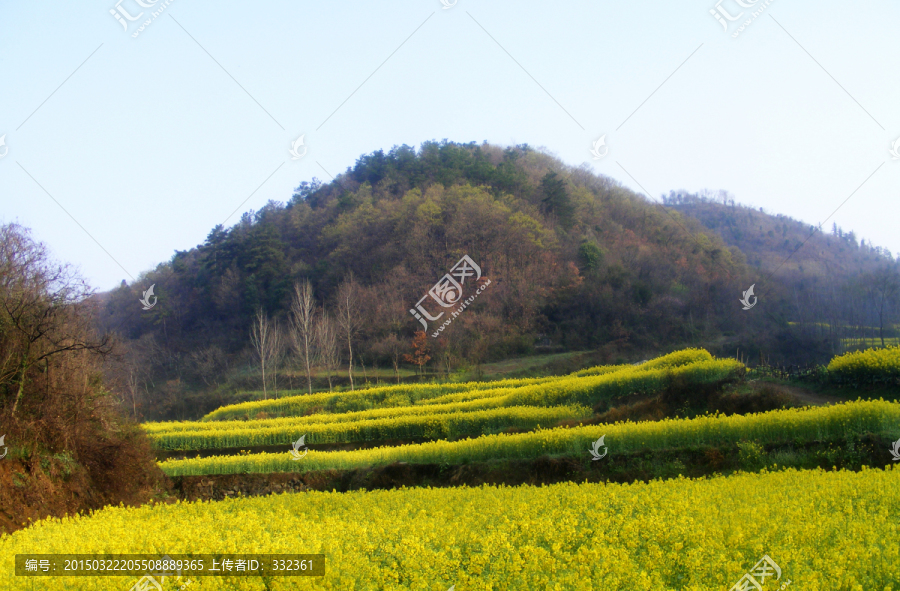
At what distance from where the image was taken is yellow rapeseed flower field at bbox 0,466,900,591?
493 cm

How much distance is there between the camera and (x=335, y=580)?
5.33m

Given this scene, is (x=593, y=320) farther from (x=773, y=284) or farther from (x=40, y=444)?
Answer: (x=40, y=444)

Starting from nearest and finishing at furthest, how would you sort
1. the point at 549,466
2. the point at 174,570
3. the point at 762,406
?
the point at 174,570
the point at 549,466
the point at 762,406

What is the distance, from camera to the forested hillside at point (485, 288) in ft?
131

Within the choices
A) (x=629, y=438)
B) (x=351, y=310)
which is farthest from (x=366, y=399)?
(x=351, y=310)

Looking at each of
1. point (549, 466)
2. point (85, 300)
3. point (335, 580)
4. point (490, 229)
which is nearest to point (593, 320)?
point (490, 229)

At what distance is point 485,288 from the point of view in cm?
4412

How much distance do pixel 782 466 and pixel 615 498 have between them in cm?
444
